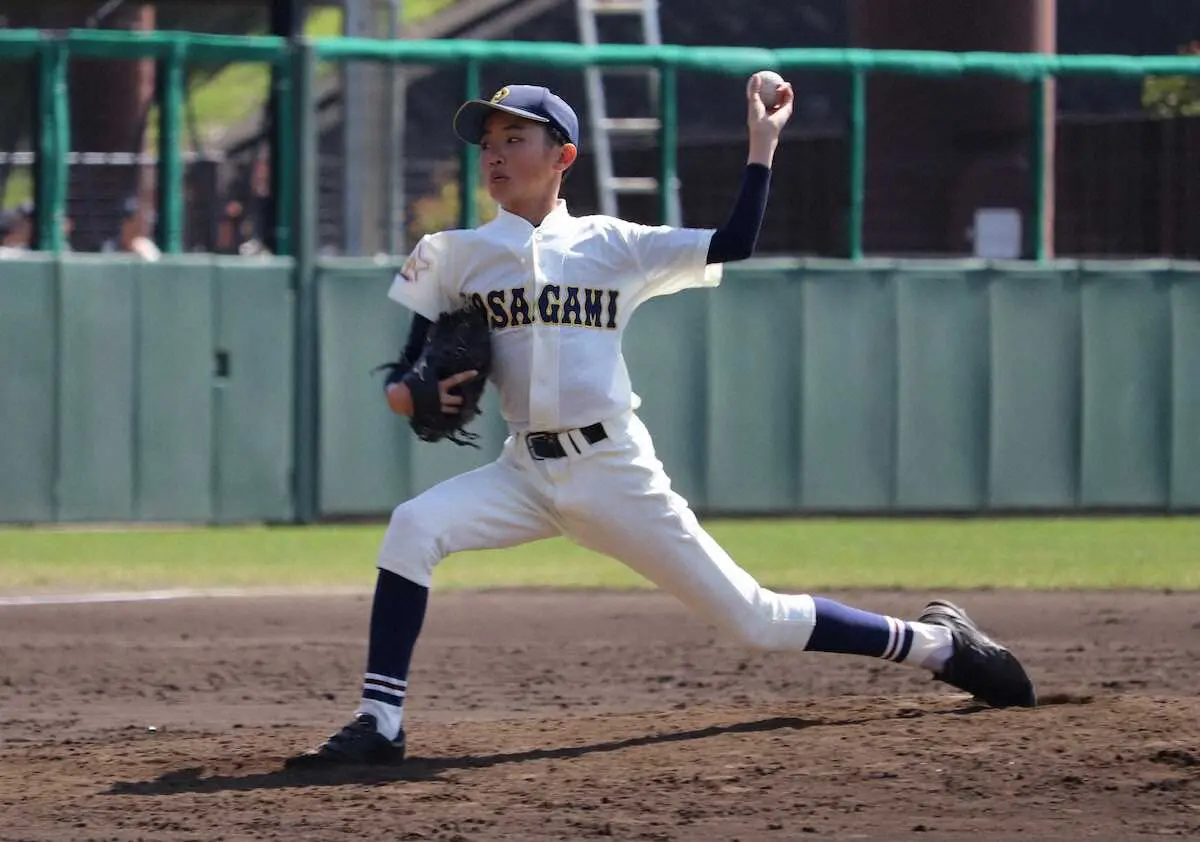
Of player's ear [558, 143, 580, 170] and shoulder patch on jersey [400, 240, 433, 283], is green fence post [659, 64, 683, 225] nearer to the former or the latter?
player's ear [558, 143, 580, 170]

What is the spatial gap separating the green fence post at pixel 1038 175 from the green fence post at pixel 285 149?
420 cm

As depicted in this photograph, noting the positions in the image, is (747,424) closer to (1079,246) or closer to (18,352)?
(1079,246)

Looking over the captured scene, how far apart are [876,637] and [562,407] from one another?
1.14 meters

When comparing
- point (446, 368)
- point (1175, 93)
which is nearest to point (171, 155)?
point (1175, 93)

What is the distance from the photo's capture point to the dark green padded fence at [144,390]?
10703 mm

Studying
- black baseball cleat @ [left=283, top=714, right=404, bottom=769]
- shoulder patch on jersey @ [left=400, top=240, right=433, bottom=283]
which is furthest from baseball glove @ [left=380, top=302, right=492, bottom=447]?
black baseball cleat @ [left=283, top=714, right=404, bottom=769]

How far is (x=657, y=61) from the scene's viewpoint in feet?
37.4

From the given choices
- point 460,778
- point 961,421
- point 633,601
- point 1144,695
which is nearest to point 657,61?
point 961,421

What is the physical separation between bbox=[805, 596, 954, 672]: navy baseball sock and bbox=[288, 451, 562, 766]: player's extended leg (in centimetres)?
94

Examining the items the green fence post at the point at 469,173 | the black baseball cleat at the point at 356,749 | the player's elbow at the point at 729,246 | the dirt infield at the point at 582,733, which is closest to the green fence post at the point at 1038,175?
the green fence post at the point at 469,173

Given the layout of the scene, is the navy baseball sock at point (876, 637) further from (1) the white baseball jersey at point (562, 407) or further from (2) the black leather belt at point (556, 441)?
(2) the black leather belt at point (556, 441)

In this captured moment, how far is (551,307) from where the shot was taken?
16.4 feet

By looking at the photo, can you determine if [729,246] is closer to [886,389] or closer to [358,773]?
[358,773]

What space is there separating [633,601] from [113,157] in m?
4.33
